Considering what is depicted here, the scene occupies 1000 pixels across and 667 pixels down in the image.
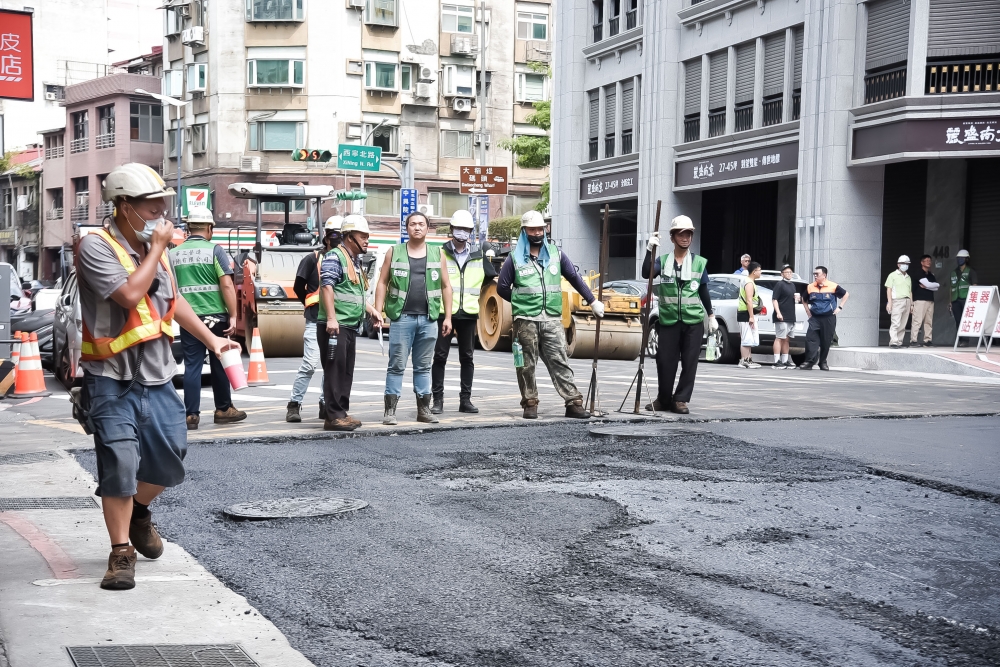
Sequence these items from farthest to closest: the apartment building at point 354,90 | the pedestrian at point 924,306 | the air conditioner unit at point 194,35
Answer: the air conditioner unit at point 194,35 → the apartment building at point 354,90 → the pedestrian at point 924,306

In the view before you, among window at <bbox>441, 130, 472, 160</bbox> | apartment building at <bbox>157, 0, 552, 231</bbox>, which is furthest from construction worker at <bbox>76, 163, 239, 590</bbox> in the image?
window at <bbox>441, 130, 472, 160</bbox>

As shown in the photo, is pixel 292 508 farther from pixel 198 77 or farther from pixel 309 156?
pixel 198 77

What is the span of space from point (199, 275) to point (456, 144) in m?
50.1

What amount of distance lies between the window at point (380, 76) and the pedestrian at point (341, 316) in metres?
48.3

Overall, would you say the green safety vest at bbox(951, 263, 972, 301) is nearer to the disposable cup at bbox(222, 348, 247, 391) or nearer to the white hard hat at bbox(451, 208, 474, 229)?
the white hard hat at bbox(451, 208, 474, 229)

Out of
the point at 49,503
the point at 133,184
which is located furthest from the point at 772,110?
the point at 133,184

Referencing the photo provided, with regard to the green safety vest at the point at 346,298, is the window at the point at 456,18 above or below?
above

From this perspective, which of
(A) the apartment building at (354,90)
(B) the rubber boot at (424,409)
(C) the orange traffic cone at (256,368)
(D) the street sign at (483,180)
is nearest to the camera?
(B) the rubber boot at (424,409)

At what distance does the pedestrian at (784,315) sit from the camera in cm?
2209

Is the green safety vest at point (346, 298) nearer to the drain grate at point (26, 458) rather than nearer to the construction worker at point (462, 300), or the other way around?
the construction worker at point (462, 300)

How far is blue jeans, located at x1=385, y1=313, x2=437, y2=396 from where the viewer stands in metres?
11.5

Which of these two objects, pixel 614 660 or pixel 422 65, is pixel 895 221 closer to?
pixel 614 660

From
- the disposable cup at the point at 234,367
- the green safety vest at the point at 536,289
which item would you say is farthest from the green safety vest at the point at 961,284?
the disposable cup at the point at 234,367

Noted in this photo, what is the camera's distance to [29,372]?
15.6 m
